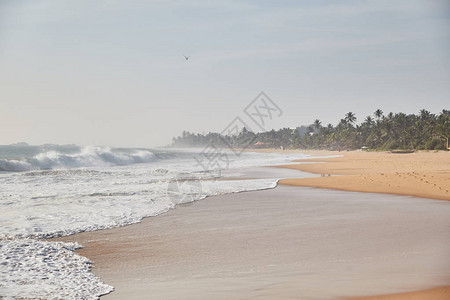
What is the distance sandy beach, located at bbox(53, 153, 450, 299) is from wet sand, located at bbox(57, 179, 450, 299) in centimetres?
1

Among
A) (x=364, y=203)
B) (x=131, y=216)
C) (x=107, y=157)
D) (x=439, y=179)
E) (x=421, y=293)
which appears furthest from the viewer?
(x=107, y=157)

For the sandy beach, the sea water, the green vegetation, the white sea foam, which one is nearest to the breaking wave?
the sea water

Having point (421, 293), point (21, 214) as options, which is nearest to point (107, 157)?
point (21, 214)

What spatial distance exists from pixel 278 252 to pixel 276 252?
35 mm

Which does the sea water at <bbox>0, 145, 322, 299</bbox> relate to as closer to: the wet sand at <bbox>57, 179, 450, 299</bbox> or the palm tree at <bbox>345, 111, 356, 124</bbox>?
the wet sand at <bbox>57, 179, 450, 299</bbox>

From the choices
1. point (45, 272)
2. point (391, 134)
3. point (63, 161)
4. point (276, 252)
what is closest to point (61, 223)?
point (45, 272)

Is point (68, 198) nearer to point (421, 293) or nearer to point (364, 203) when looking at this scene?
point (364, 203)

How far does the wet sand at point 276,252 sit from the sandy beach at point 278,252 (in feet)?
0.05

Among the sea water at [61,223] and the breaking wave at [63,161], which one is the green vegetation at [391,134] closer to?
the breaking wave at [63,161]

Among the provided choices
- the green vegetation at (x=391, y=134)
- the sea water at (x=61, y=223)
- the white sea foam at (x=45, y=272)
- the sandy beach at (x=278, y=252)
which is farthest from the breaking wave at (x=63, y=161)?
the green vegetation at (x=391, y=134)

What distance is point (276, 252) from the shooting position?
7148 millimetres

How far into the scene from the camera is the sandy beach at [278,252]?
5.28 meters

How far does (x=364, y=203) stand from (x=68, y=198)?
10317 millimetres

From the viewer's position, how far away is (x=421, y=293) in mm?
4887
